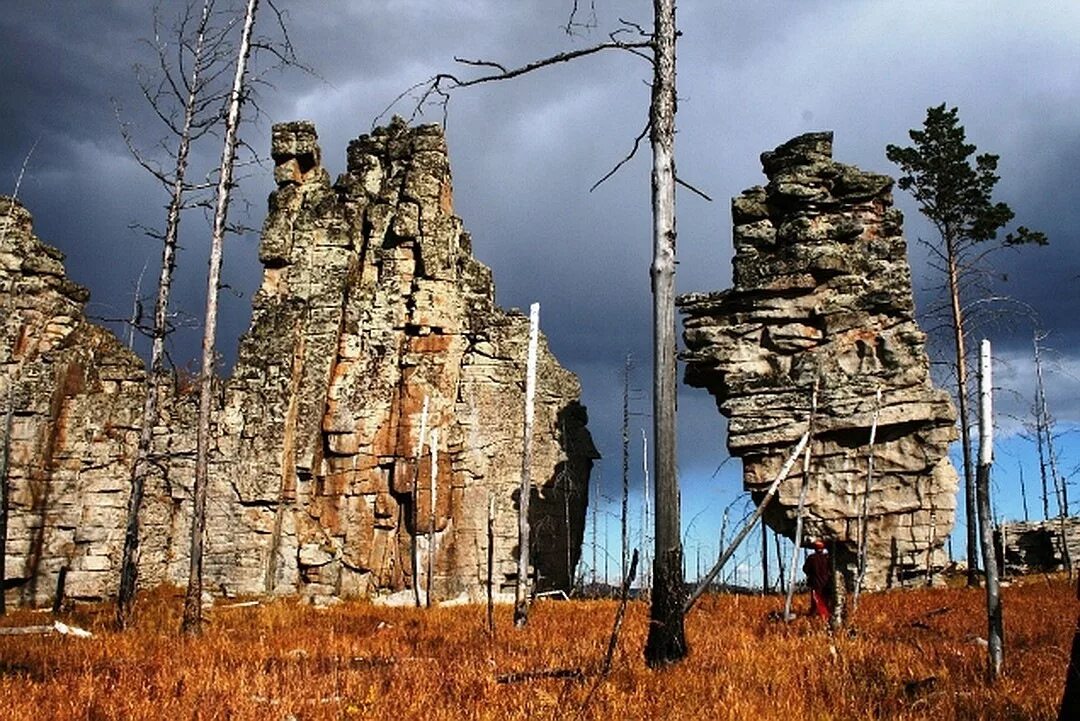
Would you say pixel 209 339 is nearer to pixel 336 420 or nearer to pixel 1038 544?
pixel 336 420

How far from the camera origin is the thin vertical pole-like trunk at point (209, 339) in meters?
14.1

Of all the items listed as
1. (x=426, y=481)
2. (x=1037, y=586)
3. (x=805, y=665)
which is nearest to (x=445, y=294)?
(x=426, y=481)

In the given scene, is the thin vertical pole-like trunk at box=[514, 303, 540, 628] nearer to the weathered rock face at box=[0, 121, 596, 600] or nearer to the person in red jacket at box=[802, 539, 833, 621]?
the person in red jacket at box=[802, 539, 833, 621]

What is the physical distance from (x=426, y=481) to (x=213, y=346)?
15.2 m

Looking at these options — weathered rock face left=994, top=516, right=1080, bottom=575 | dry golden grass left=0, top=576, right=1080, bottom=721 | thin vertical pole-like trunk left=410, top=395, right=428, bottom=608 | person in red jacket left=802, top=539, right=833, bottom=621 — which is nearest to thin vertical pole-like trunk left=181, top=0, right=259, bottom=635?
dry golden grass left=0, top=576, right=1080, bottom=721

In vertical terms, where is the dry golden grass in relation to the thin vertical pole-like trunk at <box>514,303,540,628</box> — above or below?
below

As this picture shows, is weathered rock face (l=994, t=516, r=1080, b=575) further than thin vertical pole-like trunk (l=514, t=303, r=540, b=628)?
Yes

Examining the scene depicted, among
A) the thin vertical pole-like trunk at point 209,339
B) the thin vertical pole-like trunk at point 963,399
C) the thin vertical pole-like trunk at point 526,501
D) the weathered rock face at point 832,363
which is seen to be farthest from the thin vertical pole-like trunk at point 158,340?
the thin vertical pole-like trunk at point 963,399

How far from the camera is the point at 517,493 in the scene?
30.4 m

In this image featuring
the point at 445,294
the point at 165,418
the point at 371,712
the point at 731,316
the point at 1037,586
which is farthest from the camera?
the point at 445,294

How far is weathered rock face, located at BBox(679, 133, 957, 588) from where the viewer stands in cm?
2206

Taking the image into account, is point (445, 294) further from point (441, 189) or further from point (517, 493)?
point (517, 493)

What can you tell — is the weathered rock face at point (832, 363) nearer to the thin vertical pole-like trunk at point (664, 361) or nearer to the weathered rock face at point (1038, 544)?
the weathered rock face at point (1038, 544)

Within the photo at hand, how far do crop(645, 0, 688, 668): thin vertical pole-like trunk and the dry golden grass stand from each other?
17.7 inches
